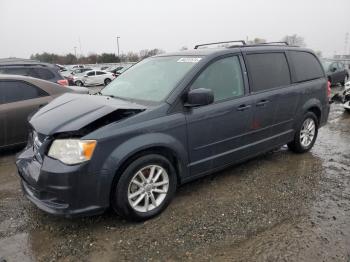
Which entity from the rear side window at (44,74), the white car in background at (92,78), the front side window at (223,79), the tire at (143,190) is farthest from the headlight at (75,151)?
the white car in background at (92,78)

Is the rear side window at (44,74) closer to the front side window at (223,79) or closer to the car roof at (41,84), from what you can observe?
the car roof at (41,84)

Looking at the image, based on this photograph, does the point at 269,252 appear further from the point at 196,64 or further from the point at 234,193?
the point at 196,64

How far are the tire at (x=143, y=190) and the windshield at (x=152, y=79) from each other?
0.73 metres

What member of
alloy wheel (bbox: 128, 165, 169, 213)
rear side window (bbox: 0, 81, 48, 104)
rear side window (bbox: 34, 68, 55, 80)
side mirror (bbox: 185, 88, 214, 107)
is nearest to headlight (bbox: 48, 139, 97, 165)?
alloy wheel (bbox: 128, 165, 169, 213)

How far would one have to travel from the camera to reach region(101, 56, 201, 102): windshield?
3.93 metres

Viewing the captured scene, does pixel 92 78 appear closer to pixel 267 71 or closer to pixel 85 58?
pixel 267 71

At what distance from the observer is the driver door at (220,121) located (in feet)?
12.8

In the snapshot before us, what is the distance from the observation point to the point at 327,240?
3205 mm

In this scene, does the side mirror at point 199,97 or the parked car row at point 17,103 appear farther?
the parked car row at point 17,103

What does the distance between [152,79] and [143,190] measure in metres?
1.43

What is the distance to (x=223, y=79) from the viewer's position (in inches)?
167

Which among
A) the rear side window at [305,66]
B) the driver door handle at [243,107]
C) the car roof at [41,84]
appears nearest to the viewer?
the driver door handle at [243,107]

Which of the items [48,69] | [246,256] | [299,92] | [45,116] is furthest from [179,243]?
[48,69]

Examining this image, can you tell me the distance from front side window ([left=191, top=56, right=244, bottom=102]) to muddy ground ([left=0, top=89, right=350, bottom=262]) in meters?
1.20
